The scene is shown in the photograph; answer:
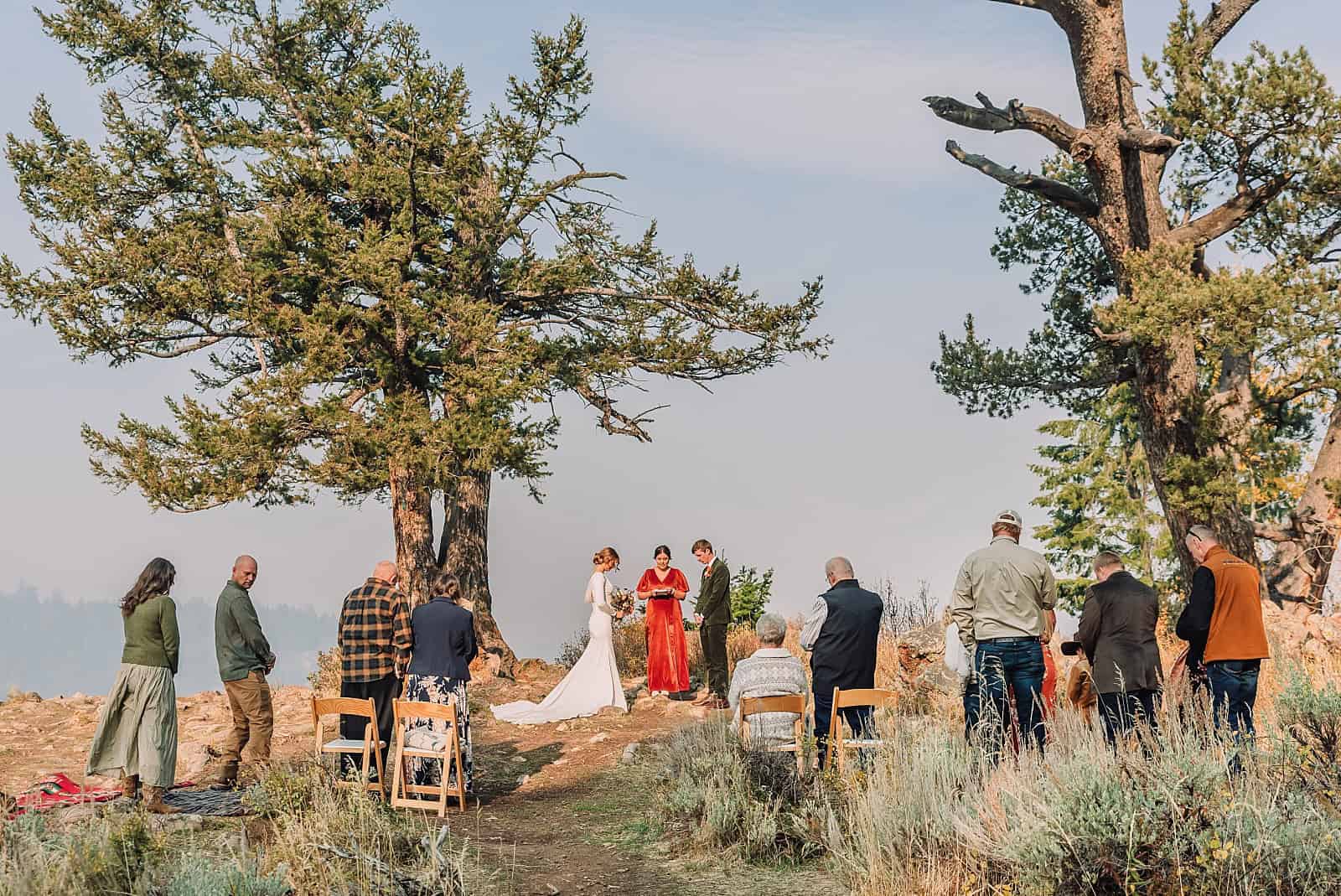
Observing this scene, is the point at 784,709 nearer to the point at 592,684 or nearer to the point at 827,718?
the point at 827,718

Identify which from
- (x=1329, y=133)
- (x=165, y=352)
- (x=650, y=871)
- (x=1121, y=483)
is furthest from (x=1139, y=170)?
(x=1121, y=483)

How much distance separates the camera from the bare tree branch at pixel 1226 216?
15.7 metres

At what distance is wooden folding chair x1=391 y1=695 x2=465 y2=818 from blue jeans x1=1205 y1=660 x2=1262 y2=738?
5.43 metres

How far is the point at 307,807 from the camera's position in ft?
26.7

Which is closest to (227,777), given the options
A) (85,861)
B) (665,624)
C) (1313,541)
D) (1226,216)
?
(85,861)

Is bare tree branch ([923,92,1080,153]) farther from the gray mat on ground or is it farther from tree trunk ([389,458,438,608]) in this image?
the gray mat on ground

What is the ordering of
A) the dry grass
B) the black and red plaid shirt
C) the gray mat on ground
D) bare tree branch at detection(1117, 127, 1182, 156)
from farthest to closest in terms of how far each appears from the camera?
bare tree branch at detection(1117, 127, 1182, 156) → the black and red plaid shirt → the gray mat on ground → the dry grass

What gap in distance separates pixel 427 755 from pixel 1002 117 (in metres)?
9.91

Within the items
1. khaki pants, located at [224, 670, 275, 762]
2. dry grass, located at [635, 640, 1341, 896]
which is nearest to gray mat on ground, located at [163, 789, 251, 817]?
khaki pants, located at [224, 670, 275, 762]

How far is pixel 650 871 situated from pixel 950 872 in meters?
2.22

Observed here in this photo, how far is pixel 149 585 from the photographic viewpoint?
9648mm

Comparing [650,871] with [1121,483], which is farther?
[1121,483]

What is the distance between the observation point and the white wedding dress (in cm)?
1493

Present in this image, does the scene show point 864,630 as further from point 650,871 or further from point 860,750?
point 650,871
